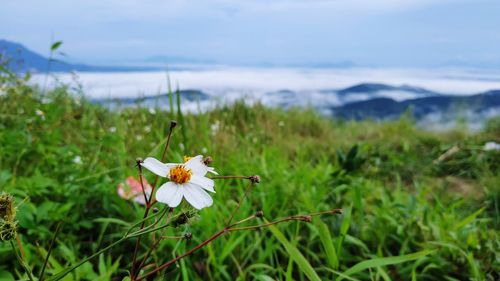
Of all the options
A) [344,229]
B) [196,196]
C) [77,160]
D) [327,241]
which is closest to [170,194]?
[196,196]

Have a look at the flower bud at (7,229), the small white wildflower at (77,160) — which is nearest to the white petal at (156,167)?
the flower bud at (7,229)

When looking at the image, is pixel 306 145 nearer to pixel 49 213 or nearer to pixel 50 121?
pixel 50 121

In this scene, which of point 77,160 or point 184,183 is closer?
point 184,183

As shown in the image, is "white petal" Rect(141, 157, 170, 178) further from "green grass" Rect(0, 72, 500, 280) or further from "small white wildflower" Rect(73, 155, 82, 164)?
"small white wildflower" Rect(73, 155, 82, 164)

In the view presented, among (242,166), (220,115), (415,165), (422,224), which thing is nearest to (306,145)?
(415,165)

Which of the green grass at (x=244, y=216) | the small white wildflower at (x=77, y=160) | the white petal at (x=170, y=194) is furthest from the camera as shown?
the small white wildflower at (x=77, y=160)

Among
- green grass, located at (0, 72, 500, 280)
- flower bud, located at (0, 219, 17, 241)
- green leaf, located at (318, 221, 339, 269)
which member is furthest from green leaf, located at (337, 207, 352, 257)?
flower bud, located at (0, 219, 17, 241)

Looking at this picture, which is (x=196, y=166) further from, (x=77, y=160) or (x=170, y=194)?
(x=77, y=160)

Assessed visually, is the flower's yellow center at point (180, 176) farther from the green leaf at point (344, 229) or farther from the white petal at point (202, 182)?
Answer: the green leaf at point (344, 229)
